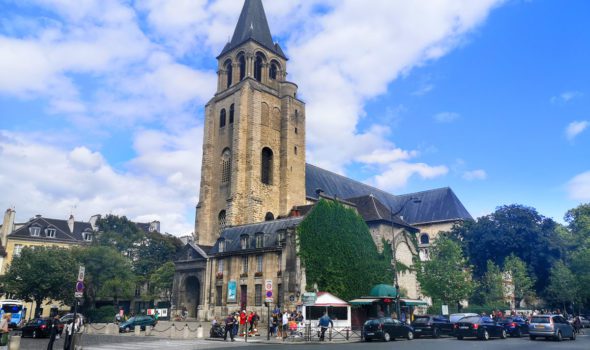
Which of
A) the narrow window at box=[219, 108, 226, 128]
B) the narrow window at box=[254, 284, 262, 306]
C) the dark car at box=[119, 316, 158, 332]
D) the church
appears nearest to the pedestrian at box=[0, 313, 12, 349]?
the dark car at box=[119, 316, 158, 332]

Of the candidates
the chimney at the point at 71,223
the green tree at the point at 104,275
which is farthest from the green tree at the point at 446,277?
the chimney at the point at 71,223

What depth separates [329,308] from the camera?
29.2m

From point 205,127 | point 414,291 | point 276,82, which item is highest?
point 276,82

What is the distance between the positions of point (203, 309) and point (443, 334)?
19.8 metres

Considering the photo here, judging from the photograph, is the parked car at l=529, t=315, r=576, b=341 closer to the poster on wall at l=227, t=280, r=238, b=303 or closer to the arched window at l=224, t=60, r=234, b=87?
the poster on wall at l=227, t=280, r=238, b=303

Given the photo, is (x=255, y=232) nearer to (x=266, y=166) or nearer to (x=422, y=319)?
(x=422, y=319)

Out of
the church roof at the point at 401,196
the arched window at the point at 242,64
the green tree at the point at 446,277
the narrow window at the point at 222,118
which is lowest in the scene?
the green tree at the point at 446,277

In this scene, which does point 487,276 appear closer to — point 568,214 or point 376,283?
point 376,283

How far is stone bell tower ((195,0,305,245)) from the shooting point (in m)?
51.0

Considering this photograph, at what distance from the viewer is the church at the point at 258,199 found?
A: 35781 mm

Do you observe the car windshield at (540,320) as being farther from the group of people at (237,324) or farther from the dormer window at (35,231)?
the dormer window at (35,231)

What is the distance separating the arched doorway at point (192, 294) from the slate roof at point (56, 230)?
2977 centimetres

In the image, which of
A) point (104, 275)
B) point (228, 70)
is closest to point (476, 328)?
point (104, 275)

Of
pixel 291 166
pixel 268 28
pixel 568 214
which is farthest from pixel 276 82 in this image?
pixel 568 214
